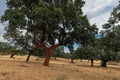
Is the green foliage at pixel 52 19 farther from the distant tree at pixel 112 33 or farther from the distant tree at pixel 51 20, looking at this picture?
the distant tree at pixel 112 33

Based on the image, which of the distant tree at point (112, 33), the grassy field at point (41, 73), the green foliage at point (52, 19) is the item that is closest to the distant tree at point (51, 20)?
the green foliage at point (52, 19)

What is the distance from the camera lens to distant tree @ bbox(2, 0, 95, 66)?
32156 mm

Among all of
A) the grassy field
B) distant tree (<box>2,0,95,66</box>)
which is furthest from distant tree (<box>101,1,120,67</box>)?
distant tree (<box>2,0,95,66</box>)

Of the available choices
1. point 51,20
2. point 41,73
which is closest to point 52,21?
point 51,20

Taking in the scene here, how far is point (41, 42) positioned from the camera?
118 feet

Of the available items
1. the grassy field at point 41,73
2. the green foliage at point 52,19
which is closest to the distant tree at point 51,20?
the green foliage at point 52,19

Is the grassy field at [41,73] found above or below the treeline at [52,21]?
below

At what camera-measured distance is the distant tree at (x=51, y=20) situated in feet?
105

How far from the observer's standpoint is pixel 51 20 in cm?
3169

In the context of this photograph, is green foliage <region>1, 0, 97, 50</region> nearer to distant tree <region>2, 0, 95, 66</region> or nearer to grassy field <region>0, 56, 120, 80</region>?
distant tree <region>2, 0, 95, 66</region>

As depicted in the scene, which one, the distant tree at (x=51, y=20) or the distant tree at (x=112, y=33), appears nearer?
the distant tree at (x=112, y=33)

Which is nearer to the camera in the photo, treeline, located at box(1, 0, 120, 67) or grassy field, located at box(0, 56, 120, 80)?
grassy field, located at box(0, 56, 120, 80)

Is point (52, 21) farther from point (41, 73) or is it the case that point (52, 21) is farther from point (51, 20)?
point (41, 73)

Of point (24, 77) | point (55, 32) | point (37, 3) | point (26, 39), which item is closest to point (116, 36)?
point (24, 77)
